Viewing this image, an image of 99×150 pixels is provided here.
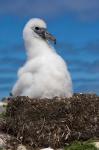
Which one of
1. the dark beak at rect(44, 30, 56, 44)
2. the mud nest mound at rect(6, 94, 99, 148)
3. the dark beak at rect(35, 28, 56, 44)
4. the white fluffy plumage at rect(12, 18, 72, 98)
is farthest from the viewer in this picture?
the dark beak at rect(35, 28, 56, 44)

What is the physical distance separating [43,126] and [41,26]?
5.17 metres

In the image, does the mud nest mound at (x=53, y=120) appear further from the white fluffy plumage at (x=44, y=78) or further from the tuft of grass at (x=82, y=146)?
the white fluffy plumage at (x=44, y=78)

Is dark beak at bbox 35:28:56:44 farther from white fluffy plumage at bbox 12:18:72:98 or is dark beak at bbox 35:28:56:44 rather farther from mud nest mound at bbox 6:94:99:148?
mud nest mound at bbox 6:94:99:148

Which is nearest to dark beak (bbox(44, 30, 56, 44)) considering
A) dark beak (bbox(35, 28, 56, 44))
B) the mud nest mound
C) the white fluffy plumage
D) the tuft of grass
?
dark beak (bbox(35, 28, 56, 44))

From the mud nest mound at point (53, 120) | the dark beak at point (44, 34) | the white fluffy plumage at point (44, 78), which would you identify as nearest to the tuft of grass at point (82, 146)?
the mud nest mound at point (53, 120)

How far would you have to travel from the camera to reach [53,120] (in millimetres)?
15391

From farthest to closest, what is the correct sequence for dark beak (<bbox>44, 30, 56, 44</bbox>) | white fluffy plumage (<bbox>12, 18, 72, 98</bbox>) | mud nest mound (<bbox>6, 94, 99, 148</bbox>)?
dark beak (<bbox>44, 30, 56, 44</bbox>) < white fluffy plumage (<bbox>12, 18, 72, 98</bbox>) < mud nest mound (<bbox>6, 94, 99, 148</bbox>)

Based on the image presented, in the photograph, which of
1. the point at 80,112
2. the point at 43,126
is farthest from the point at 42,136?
the point at 80,112

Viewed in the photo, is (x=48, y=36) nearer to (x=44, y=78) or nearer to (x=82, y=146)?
(x=44, y=78)

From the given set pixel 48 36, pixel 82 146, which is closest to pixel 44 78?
pixel 48 36

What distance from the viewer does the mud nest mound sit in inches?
592

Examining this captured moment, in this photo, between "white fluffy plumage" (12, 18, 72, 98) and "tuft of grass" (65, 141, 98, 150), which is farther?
"white fluffy plumage" (12, 18, 72, 98)

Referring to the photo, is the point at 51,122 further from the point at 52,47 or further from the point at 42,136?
the point at 52,47

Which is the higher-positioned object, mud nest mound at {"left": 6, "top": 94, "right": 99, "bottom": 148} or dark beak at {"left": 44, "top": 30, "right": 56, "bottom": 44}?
dark beak at {"left": 44, "top": 30, "right": 56, "bottom": 44}
